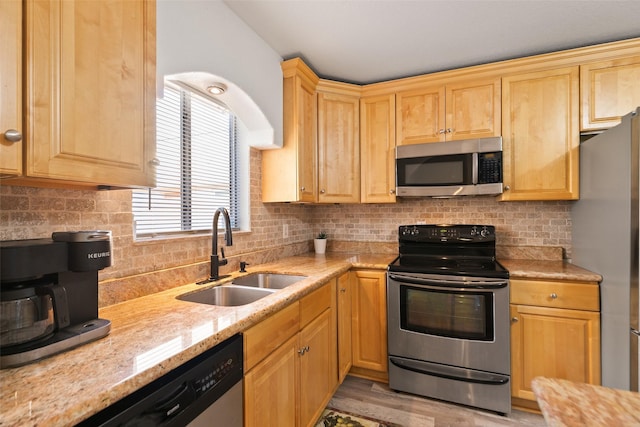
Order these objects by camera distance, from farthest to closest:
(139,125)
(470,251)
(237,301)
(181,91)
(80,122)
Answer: (470,251), (181,91), (237,301), (139,125), (80,122)

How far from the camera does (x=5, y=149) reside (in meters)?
0.76

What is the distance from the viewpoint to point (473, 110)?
8.29 ft

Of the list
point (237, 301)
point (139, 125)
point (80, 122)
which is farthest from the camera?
point (237, 301)

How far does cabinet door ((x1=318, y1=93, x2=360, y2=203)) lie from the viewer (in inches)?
109

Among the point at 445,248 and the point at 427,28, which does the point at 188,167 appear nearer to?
the point at 427,28

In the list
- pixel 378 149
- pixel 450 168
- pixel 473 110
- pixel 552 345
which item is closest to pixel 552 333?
pixel 552 345

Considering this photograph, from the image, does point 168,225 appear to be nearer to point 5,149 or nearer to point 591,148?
point 5,149

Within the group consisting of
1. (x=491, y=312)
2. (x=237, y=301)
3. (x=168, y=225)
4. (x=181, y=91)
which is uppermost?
(x=181, y=91)

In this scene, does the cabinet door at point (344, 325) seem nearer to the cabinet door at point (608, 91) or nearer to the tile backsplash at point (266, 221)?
the tile backsplash at point (266, 221)

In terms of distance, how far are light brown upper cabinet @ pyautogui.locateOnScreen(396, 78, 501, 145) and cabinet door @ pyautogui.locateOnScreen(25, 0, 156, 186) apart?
2.07 meters

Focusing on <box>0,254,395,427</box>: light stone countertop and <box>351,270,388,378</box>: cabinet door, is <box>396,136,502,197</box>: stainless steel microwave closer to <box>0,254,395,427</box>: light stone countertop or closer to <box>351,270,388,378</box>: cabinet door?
<box>351,270,388,378</box>: cabinet door

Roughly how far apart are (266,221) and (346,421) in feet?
4.99

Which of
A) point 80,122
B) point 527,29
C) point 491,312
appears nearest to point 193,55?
point 80,122

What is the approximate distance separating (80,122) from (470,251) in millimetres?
2644
